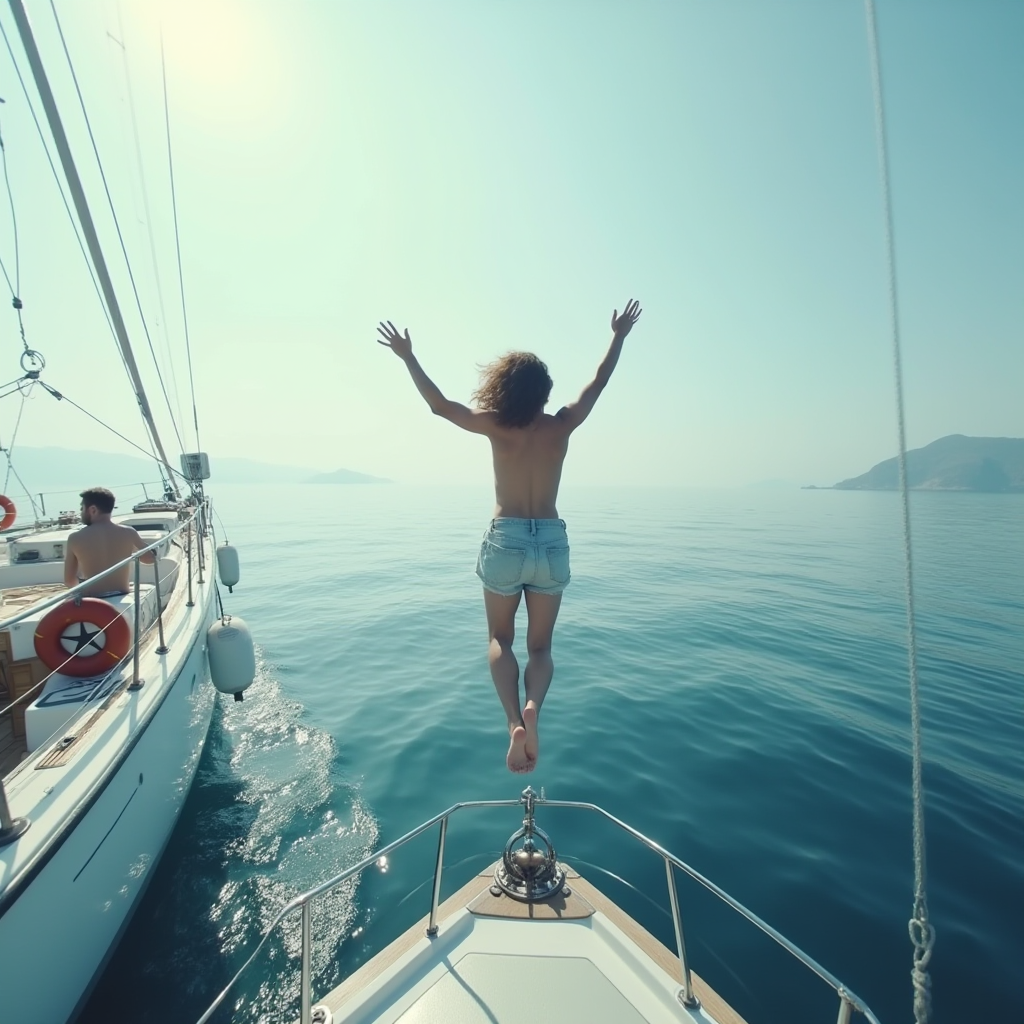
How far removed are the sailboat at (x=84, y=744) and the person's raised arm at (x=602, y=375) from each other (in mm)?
2639

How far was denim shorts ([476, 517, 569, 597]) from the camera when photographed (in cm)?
279

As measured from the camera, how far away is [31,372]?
8156mm

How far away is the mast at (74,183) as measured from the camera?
5.39 meters

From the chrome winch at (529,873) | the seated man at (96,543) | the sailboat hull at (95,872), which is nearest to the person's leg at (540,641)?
the chrome winch at (529,873)

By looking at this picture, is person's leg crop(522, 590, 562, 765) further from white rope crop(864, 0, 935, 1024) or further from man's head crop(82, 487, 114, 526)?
man's head crop(82, 487, 114, 526)

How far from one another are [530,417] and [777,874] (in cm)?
445

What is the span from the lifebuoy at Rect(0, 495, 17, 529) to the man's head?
756 centimetres

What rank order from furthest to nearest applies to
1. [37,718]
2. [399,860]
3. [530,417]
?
[399,860] → [37,718] → [530,417]

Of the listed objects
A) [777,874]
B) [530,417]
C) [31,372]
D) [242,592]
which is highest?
[31,372]

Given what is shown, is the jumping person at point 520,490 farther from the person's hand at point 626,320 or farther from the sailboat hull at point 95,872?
the sailboat hull at point 95,872

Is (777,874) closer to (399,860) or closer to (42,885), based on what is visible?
(399,860)

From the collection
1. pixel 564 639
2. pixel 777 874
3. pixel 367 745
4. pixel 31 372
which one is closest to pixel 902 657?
pixel 564 639

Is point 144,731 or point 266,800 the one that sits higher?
point 144,731

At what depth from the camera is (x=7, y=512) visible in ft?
33.2
